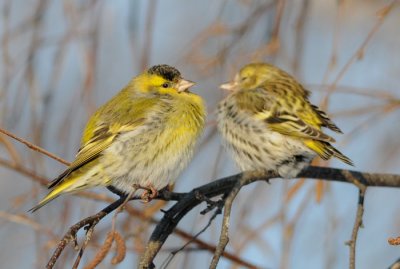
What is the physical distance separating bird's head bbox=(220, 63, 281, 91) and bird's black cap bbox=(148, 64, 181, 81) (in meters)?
0.32

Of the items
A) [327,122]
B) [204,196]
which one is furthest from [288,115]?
[204,196]

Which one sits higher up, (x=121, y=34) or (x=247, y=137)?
(x=121, y=34)

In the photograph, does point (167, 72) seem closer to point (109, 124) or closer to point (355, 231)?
point (109, 124)

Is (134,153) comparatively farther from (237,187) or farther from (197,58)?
(237,187)

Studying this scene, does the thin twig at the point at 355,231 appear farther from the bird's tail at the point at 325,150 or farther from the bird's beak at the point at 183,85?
the bird's beak at the point at 183,85

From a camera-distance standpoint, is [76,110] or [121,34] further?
[121,34]

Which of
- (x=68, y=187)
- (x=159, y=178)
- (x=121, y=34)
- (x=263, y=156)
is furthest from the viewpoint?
(x=121, y=34)

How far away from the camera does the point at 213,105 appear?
4.92 meters

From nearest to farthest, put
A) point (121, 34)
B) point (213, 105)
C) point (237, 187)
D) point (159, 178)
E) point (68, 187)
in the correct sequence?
1. point (237, 187)
2. point (68, 187)
3. point (159, 178)
4. point (213, 105)
5. point (121, 34)

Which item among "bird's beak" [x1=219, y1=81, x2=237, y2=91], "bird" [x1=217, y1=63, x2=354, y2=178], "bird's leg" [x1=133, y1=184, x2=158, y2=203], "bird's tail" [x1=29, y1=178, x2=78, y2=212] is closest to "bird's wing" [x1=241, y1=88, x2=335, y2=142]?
"bird" [x1=217, y1=63, x2=354, y2=178]

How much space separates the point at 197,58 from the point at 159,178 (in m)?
0.85

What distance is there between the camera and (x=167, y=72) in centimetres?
452

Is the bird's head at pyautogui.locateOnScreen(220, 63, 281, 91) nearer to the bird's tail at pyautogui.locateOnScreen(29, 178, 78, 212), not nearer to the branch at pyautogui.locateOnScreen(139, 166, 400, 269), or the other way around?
the branch at pyautogui.locateOnScreen(139, 166, 400, 269)

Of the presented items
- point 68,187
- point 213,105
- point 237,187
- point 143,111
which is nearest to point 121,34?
point 213,105
